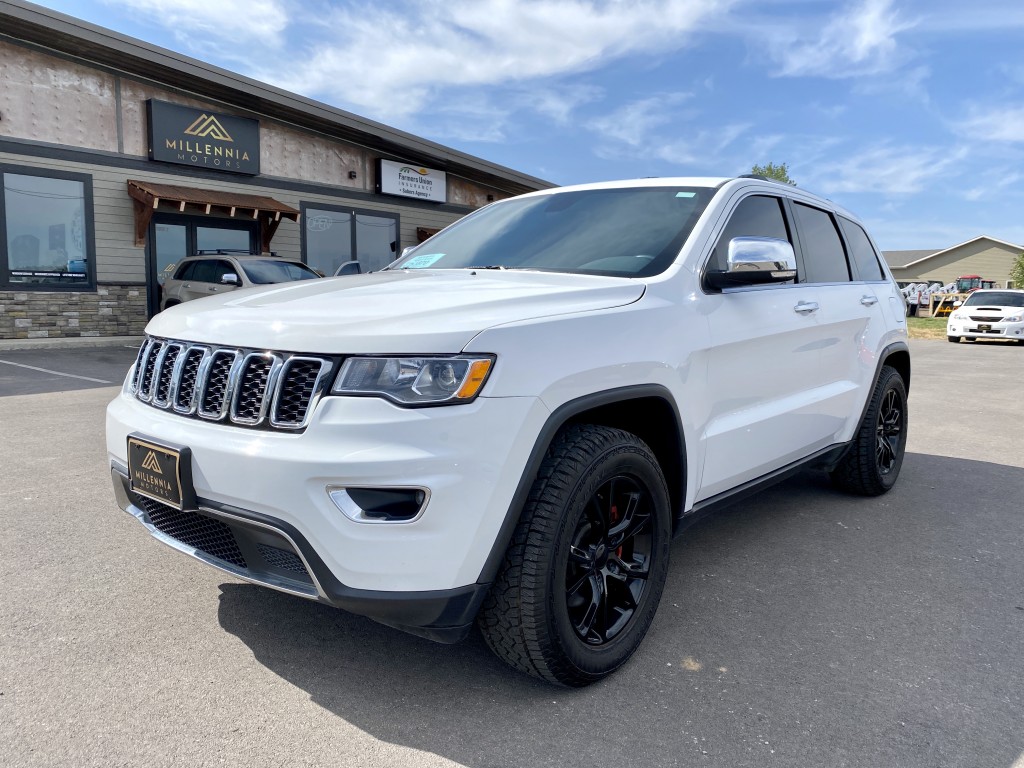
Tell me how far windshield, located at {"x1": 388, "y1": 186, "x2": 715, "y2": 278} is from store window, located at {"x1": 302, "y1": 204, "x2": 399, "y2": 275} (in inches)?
542

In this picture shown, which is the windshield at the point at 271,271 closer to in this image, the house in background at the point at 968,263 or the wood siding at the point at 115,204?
the wood siding at the point at 115,204

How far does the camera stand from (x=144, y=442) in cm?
238

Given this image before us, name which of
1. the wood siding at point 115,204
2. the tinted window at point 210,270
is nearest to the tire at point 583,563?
the tinted window at point 210,270

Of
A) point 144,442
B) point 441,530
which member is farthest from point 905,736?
point 144,442

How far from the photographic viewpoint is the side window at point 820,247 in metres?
3.89

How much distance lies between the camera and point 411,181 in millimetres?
19281

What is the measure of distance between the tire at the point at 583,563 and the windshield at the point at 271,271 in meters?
10.8

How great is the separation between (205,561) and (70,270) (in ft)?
45.3

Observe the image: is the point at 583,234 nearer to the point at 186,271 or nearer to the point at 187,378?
the point at 187,378

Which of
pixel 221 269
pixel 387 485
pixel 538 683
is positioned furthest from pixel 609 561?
pixel 221 269

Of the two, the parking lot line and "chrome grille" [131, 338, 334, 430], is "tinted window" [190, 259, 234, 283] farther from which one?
"chrome grille" [131, 338, 334, 430]

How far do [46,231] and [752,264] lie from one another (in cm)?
1420

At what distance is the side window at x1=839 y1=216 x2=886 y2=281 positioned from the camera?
4.50 metres

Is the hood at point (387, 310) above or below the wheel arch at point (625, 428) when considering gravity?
above
